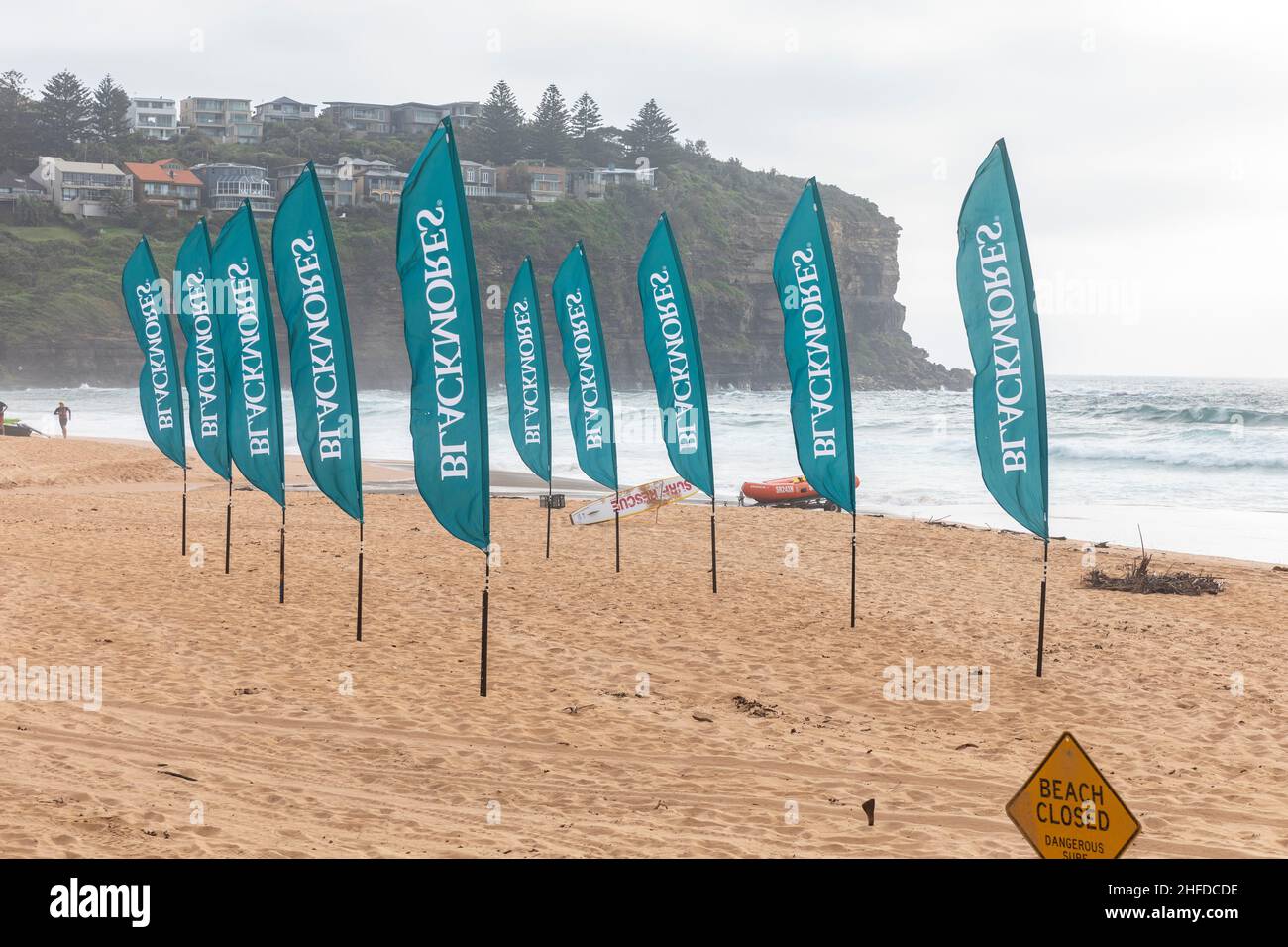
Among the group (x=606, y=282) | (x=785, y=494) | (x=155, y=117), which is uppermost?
(x=155, y=117)

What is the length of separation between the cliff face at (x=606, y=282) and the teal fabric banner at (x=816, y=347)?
79.0m

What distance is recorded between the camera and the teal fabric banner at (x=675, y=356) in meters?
14.2

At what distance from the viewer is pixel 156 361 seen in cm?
1567

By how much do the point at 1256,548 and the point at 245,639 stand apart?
18.7 meters

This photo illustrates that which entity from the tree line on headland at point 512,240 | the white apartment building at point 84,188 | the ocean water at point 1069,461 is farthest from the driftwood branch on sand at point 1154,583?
the white apartment building at point 84,188

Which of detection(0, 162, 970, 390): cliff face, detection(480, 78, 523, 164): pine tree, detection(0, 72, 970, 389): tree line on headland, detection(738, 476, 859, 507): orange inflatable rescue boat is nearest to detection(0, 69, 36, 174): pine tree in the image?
detection(0, 72, 970, 389): tree line on headland

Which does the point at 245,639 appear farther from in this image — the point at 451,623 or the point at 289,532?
the point at 289,532

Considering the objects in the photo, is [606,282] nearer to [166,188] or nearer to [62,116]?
[166,188]

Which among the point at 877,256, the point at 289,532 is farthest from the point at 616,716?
the point at 877,256

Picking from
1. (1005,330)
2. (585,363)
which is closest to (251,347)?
(585,363)

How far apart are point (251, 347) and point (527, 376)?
14.8 ft

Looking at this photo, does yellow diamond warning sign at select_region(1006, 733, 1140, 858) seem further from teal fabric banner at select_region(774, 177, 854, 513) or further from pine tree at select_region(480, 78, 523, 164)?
pine tree at select_region(480, 78, 523, 164)

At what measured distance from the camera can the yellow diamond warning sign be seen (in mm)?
4074

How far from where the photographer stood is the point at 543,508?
24266mm
